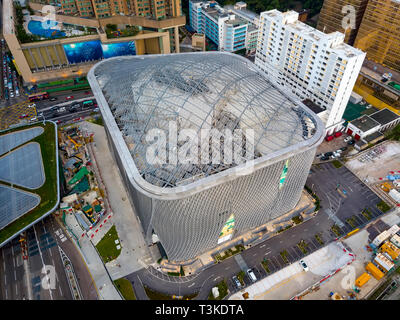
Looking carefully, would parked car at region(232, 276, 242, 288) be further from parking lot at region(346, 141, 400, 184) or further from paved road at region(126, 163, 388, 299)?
parking lot at region(346, 141, 400, 184)

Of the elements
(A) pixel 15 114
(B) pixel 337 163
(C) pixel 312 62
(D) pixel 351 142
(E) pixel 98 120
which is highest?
(C) pixel 312 62

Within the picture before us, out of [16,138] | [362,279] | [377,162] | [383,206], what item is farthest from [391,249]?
[16,138]

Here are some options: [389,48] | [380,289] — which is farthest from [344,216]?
[389,48]

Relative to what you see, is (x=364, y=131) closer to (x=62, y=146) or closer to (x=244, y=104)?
(x=244, y=104)

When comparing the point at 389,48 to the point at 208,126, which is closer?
the point at 208,126

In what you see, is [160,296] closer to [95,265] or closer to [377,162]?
[95,265]

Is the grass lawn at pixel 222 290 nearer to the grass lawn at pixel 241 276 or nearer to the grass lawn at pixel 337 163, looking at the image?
the grass lawn at pixel 241 276

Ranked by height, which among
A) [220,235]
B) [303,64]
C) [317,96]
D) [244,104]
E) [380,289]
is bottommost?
[380,289]
